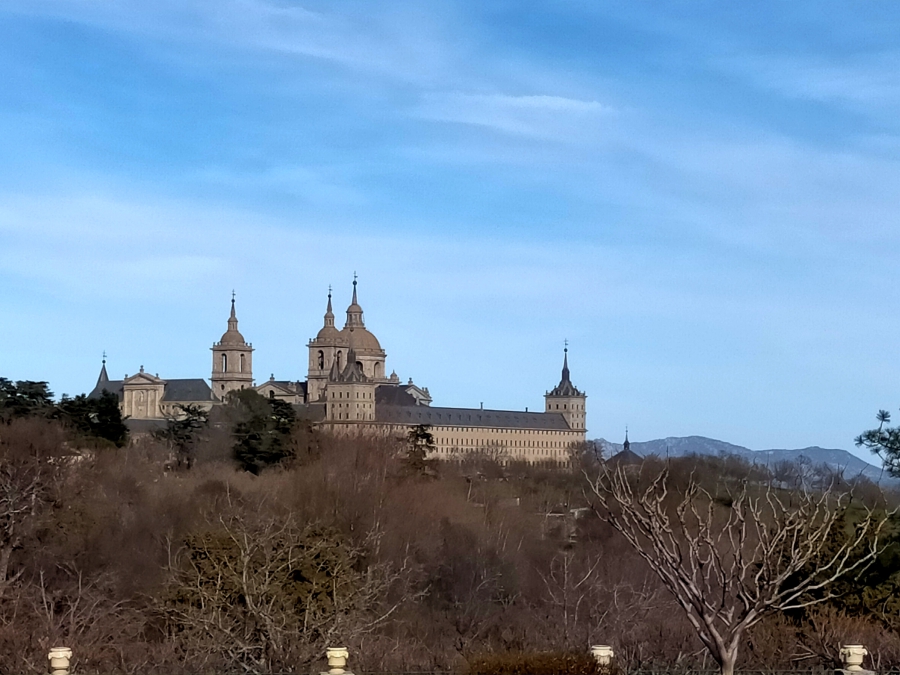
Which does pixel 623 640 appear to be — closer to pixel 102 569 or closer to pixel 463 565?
pixel 102 569

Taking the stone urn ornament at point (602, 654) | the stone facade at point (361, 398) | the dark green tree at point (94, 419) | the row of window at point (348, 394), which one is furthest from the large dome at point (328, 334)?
the stone urn ornament at point (602, 654)

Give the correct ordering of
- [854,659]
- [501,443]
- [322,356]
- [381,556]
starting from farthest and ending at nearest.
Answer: [322,356], [501,443], [381,556], [854,659]

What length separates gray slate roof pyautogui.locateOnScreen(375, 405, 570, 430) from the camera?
133375 millimetres

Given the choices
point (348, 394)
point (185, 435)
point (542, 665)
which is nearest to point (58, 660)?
point (542, 665)

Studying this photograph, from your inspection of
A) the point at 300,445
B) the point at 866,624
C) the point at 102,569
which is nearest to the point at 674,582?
the point at 866,624

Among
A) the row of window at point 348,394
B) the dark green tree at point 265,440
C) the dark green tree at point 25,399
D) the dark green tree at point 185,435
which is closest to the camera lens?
the dark green tree at point 25,399

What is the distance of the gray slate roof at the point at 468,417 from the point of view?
133375mm

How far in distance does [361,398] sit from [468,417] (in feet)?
50.6

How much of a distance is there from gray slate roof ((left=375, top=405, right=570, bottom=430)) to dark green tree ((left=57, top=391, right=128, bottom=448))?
70313mm

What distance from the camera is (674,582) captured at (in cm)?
1008

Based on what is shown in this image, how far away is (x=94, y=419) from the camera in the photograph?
56594 millimetres

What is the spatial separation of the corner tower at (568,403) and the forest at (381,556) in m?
78.1

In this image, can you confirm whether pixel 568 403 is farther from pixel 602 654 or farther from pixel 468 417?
pixel 602 654

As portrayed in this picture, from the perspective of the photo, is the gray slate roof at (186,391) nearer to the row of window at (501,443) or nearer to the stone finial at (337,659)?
the row of window at (501,443)
